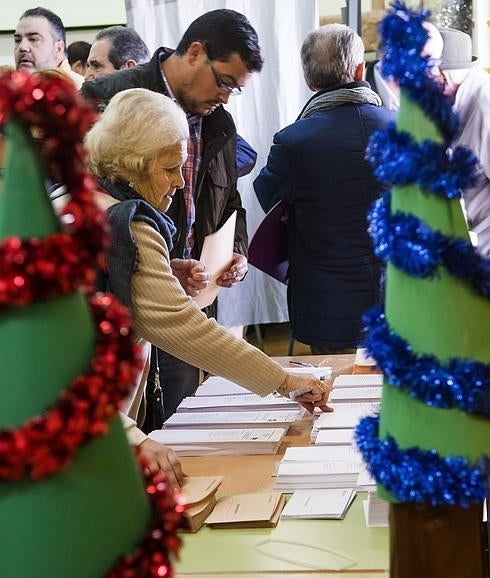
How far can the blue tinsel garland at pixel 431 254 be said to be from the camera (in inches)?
38.1

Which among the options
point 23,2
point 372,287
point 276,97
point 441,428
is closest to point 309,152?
point 372,287

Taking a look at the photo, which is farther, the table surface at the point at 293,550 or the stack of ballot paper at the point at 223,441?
the stack of ballot paper at the point at 223,441

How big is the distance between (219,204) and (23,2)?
3445 millimetres

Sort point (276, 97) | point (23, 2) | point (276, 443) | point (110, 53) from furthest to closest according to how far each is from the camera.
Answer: point (23, 2), point (276, 97), point (110, 53), point (276, 443)

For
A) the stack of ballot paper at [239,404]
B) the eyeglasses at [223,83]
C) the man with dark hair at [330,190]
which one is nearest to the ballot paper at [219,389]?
the stack of ballot paper at [239,404]

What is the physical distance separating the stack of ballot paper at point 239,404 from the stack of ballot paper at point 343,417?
4.8 inches

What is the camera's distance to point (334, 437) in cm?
198

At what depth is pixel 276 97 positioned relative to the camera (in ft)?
16.3

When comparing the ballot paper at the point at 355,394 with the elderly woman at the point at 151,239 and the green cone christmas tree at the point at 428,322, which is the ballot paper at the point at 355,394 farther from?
the green cone christmas tree at the point at 428,322

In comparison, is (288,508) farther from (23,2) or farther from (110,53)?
(23,2)

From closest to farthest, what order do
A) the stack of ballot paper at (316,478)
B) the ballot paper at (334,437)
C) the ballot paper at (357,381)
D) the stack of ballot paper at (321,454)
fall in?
1. the stack of ballot paper at (316,478)
2. the stack of ballot paper at (321,454)
3. the ballot paper at (334,437)
4. the ballot paper at (357,381)

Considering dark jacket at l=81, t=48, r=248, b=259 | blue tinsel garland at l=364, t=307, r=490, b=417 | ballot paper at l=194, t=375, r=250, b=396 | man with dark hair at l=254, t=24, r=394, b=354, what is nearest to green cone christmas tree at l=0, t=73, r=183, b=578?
blue tinsel garland at l=364, t=307, r=490, b=417

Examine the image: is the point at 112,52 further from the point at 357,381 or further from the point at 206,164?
the point at 357,381

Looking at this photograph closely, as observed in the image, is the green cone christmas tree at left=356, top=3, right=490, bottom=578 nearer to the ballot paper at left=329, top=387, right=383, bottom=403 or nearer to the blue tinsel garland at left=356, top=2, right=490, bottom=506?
the blue tinsel garland at left=356, top=2, right=490, bottom=506
